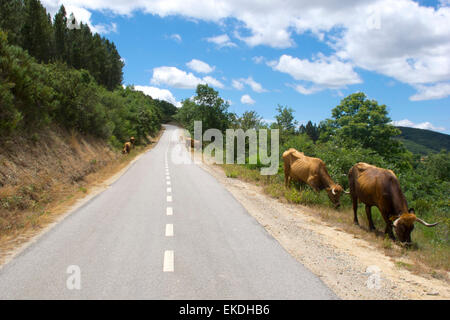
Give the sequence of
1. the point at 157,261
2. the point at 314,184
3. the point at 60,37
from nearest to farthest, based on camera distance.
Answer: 1. the point at 157,261
2. the point at 314,184
3. the point at 60,37

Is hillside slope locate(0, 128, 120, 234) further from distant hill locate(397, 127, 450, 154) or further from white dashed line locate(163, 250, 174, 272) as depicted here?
distant hill locate(397, 127, 450, 154)

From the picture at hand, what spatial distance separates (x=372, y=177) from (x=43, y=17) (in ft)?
152

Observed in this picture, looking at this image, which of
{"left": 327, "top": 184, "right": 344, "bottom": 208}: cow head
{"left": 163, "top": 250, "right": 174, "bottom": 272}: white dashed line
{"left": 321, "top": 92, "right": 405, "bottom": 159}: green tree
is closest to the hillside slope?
{"left": 163, "top": 250, "right": 174, "bottom": 272}: white dashed line

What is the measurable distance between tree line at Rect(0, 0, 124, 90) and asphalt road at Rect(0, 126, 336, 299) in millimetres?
17530

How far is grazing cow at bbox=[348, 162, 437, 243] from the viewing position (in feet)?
23.3

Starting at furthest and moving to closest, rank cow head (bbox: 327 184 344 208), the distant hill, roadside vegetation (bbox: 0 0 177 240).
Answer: the distant hill
cow head (bbox: 327 184 344 208)
roadside vegetation (bbox: 0 0 177 240)

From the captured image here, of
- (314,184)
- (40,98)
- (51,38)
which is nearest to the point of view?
(314,184)

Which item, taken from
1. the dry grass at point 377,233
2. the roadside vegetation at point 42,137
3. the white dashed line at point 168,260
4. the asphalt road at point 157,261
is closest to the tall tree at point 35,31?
the roadside vegetation at point 42,137

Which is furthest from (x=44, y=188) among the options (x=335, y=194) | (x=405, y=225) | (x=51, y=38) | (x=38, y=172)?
(x=51, y=38)

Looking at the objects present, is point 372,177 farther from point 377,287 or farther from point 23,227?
point 23,227

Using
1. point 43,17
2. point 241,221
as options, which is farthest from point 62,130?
point 43,17

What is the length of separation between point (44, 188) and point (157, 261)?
7914 mm

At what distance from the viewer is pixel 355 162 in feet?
48.1

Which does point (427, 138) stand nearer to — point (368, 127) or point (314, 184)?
point (368, 127)
